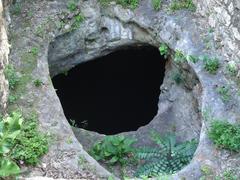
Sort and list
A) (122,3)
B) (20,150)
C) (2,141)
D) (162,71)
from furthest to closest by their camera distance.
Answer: (162,71) → (122,3) → (20,150) → (2,141)

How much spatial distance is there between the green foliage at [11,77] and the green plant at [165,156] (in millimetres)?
2297

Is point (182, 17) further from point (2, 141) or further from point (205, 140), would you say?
point (2, 141)

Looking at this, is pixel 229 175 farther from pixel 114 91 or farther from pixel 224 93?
pixel 114 91

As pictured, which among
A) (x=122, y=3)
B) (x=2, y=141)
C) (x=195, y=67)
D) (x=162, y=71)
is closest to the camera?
(x=2, y=141)

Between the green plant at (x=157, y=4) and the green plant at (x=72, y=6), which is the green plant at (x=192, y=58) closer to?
A: the green plant at (x=157, y=4)

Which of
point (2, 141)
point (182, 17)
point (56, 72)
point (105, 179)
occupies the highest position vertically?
point (182, 17)

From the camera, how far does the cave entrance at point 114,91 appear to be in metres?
13.3

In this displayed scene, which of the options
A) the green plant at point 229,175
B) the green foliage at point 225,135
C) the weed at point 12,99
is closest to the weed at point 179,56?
the green foliage at point 225,135

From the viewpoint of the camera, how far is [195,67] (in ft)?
32.2

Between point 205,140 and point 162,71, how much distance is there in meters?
4.43

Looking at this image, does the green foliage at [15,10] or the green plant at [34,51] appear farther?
the green foliage at [15,10]

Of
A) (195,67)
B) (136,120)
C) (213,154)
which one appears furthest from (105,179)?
(136,120)

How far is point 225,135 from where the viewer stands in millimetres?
8852

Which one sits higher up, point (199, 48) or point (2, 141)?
point (199, 48)
